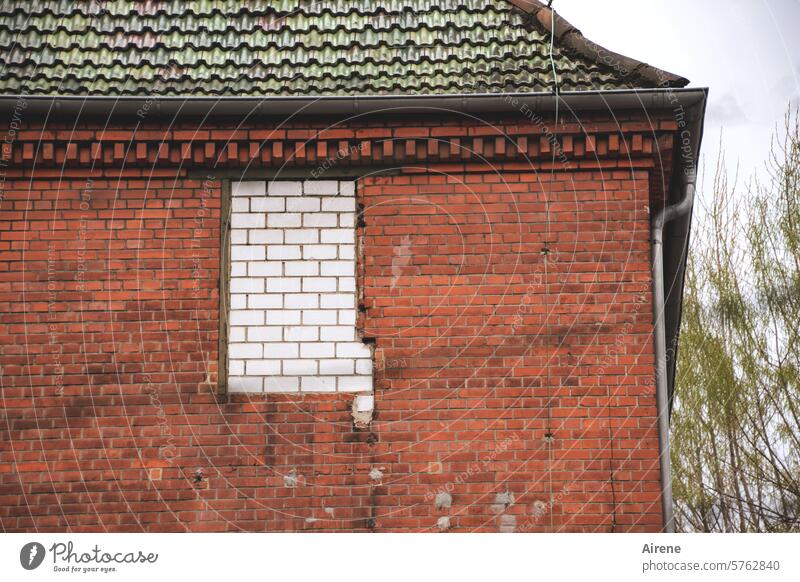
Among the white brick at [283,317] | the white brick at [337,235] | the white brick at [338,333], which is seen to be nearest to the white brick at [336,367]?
the white brick at [338,333]

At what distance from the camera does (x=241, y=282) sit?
8.09m

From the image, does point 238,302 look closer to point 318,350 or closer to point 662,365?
point 318,350

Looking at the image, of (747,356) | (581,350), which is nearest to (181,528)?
(581,350)

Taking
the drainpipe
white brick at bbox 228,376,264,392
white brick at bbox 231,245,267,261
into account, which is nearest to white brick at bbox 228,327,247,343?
white brick at bbox 228,376,264,392

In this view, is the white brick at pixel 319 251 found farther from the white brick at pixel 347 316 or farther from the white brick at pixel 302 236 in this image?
the white brick at pixel 347 316

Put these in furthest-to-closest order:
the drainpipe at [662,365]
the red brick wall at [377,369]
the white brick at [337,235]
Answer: the white brick at [337,235] < the drainpipe at [662,365] < the red brick wall at [377,369]

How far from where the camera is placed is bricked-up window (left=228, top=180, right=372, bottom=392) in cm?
792

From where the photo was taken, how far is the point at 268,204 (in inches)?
324

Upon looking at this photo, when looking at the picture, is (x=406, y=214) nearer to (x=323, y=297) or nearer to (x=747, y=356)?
(x=323, y=297)

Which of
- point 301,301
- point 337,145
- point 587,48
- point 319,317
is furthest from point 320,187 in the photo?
point 587,48

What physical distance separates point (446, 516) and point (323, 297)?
6.54 feet

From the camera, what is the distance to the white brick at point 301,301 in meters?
8.05

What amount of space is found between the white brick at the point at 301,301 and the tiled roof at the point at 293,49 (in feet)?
5.47

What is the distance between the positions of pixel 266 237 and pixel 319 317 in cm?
81
